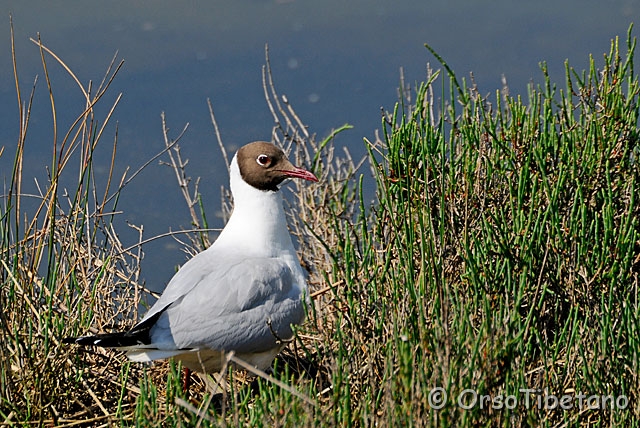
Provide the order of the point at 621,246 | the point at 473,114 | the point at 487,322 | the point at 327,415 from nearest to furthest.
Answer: the point at 487,322, the point at 327,415, the point at 621,246, the point at 473,114

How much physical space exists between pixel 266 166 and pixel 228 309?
0.59 metres

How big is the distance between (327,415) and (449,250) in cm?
78

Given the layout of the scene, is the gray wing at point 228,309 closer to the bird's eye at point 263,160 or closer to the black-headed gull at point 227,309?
the black-headed gull at point 227,309

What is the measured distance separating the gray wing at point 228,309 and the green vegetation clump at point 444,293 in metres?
0.13

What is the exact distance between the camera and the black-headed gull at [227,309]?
299 centimetres

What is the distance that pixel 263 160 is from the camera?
3.40 m

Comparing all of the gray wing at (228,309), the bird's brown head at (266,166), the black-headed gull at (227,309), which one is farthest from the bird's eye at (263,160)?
the gray wing at (228,309)

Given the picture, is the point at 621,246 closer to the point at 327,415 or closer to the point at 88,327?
the point at 327,415

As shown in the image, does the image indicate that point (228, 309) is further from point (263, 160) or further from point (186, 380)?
point (263, 160)

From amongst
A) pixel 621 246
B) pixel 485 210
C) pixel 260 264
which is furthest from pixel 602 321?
pixel 260 264

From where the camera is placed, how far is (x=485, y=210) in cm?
309

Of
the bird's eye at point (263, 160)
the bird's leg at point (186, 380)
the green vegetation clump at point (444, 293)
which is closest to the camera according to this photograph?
the green vegetation clump at point (444, 293)

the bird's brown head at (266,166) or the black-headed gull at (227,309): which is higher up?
the bird's brown head at (266,166)

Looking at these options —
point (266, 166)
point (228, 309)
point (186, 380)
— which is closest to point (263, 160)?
point (266, 166)
